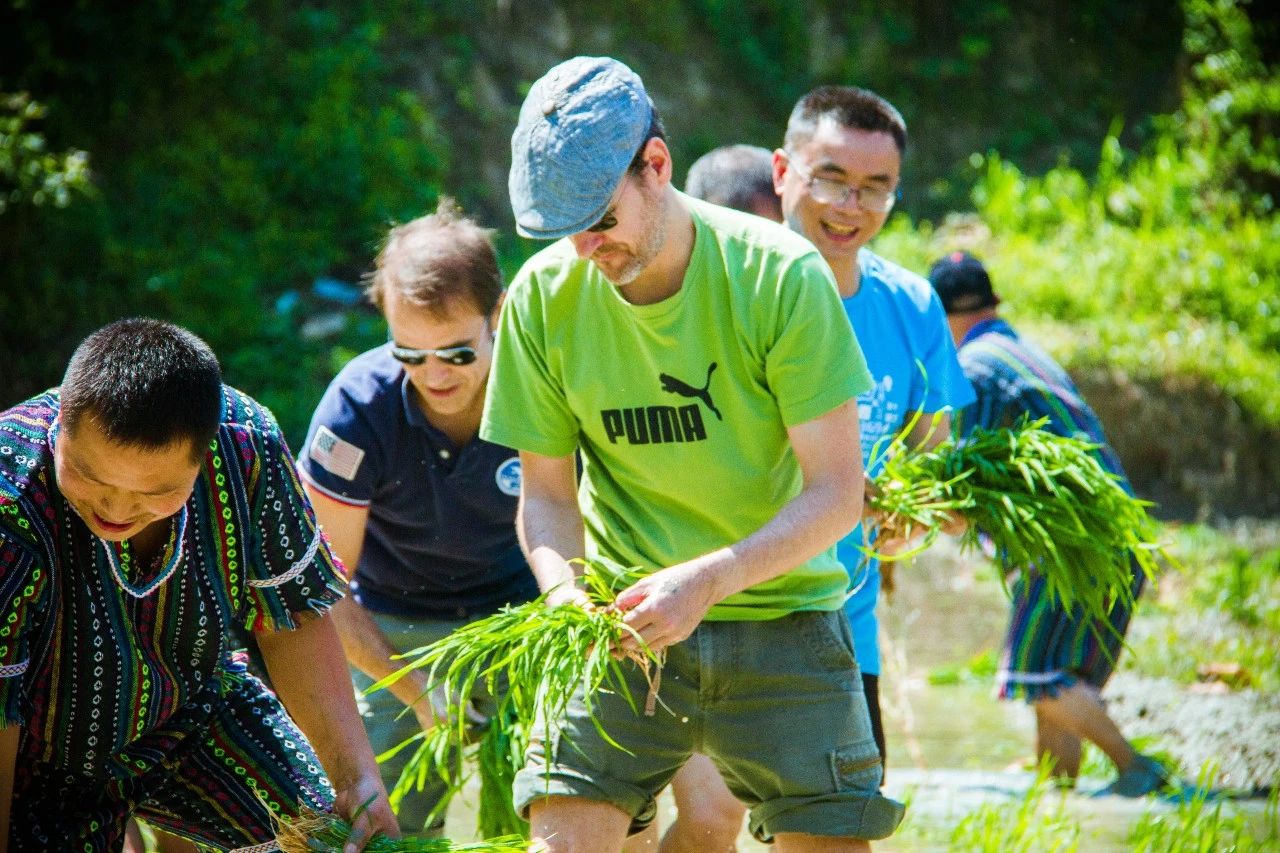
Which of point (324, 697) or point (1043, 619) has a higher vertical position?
point (324, 697)

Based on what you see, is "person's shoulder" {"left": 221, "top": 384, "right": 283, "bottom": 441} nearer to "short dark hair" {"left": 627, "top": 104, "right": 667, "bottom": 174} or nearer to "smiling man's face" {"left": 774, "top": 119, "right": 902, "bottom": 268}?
"short dark hair" {"left": 627, "top": 104, "right": 667, "bottom": 174}

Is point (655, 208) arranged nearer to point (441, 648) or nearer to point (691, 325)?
point (691, 325)

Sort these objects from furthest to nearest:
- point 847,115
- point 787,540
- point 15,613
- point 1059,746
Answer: point 1059,746, point 847,115, point 787,540, point 15,613

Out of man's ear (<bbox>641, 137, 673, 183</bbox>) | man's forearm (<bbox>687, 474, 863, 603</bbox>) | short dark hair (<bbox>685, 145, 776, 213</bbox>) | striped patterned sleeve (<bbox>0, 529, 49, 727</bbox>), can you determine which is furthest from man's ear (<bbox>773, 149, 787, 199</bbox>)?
striped patterned sleeve (<bbox>0, 529, 49, 727</bbox>)

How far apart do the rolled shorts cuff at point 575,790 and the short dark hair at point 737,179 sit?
208 centimetres

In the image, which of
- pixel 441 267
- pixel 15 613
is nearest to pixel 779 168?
pixel 441 267

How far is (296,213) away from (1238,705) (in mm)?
6611

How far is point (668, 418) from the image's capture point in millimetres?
2953

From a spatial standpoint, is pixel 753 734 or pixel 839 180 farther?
pixel 839 180

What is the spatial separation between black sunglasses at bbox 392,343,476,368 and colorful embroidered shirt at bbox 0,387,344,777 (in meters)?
0.73

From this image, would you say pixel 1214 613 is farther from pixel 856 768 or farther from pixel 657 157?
pixel 657 157

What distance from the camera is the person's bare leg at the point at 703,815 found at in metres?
3.66

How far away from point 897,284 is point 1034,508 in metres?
0.72

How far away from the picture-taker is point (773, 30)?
12695 mm
